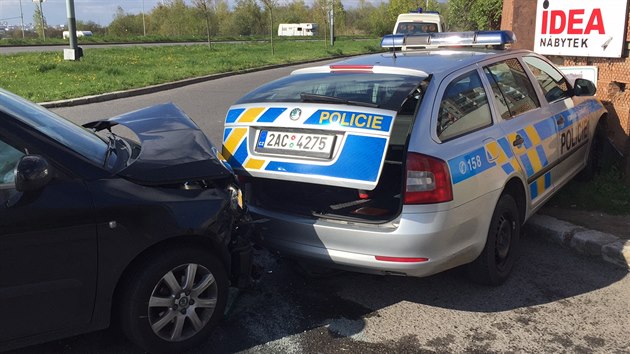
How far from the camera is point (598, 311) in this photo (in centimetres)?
366

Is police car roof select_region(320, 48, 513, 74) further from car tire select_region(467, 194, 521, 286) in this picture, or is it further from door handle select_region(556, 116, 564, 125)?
car tire select_region(467, 194, 521, 286)

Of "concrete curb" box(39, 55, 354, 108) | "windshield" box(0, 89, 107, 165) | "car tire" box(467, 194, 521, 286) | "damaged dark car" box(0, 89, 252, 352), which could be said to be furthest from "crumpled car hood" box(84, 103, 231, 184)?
"concrete curb" box(39, 55, 354, 108)

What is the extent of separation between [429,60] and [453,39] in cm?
115

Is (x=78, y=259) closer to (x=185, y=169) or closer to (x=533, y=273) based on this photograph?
(x=185, y=169)

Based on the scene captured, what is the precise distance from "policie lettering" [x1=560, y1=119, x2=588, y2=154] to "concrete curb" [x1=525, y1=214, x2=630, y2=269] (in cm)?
63

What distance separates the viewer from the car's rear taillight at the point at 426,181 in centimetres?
327

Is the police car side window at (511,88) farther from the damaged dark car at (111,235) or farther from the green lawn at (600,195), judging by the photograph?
the damaged dark car at (111,235)

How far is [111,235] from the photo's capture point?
2863 mm

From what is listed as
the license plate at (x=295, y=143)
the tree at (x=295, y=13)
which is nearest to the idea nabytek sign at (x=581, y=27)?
the license plate at (x=295, y=143)

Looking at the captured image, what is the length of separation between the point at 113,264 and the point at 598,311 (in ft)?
9.63

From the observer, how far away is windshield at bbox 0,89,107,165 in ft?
9.81

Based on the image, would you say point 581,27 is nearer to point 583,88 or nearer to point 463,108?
point 583,88

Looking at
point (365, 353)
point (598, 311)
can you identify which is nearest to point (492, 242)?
point (598, 311)

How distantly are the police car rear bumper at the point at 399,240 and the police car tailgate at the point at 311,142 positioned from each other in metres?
0.28
